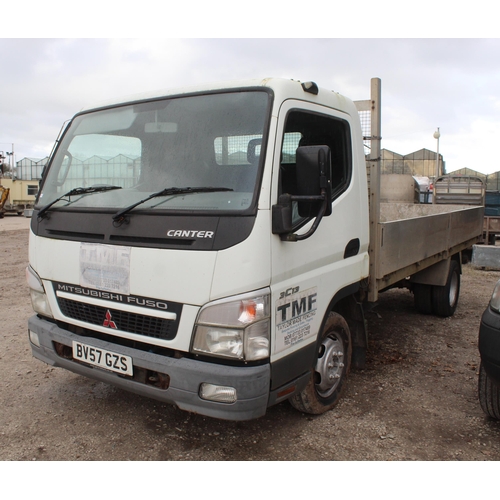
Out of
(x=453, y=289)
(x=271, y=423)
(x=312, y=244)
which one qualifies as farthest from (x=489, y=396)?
(x=453, y=289)

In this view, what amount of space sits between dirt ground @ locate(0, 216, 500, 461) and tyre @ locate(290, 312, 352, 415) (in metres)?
0.13

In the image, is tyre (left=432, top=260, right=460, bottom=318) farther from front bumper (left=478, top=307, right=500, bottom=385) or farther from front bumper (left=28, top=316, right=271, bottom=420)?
front bumper (left=28, top=316, right=271, bottom=420)

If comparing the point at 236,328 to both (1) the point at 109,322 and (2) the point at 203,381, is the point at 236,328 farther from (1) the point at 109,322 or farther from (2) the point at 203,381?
(1) the point at 109,322

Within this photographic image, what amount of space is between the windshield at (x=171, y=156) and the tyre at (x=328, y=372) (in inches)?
51.6

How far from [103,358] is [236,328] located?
3.18ft

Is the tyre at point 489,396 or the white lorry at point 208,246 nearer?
the white lorry at point 208,246

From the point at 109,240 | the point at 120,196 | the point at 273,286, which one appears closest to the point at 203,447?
the point at 273,286

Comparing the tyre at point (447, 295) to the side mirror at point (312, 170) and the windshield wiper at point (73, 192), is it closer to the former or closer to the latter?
the side mirror at point (312, 170)

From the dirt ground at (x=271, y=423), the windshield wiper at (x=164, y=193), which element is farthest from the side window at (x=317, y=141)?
the dirt ground at (x=271, y=423)

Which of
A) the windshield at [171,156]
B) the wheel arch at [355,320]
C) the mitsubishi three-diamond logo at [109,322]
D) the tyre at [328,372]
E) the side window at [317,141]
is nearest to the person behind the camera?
the windshield at [171,156]

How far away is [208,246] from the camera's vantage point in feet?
8.54

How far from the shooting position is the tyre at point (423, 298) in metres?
6.27

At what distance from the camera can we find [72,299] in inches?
125

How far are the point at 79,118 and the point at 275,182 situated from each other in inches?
72.3
